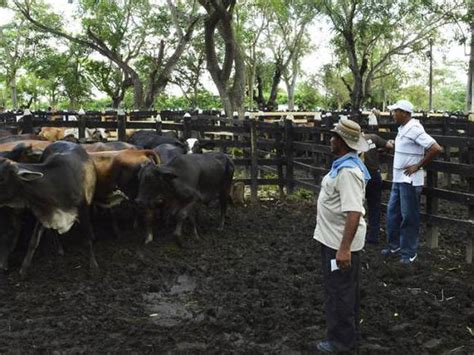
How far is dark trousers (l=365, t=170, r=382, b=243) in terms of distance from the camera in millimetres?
8156

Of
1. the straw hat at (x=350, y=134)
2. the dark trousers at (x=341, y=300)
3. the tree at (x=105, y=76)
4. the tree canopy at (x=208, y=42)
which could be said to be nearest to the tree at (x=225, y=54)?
the tree canopy at (x=208, y=42)

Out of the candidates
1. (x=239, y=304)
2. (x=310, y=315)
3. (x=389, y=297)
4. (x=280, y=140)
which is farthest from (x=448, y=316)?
(x=280, y=140)

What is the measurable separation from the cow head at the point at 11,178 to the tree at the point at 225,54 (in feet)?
31.6

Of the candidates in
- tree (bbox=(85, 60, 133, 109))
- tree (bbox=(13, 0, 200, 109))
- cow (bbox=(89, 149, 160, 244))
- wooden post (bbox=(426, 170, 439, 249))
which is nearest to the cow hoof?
cow (bbox=(89, 149, 160, 244))

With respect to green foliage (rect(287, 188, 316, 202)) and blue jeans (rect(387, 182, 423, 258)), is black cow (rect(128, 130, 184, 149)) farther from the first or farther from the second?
blue jeans (rect(387, 182, 423, 258))

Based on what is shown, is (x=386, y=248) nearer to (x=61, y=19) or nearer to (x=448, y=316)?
(x=448, y=316)

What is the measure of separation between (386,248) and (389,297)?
195cm

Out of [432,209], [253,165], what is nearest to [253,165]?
[253,165]

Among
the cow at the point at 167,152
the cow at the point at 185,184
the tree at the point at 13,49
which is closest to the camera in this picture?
the cow at the point at 185,184

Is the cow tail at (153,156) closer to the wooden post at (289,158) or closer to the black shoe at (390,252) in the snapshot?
the black shoe at (390,252)

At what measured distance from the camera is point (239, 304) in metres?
5.74

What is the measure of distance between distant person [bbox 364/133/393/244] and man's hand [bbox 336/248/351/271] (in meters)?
3.99

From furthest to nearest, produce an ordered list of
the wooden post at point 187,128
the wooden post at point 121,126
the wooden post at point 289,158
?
the wooden post at point 187,128 < the wooden post at point 121,126 < the wooden post at point 289,158

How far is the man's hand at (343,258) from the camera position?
425 centimetres
